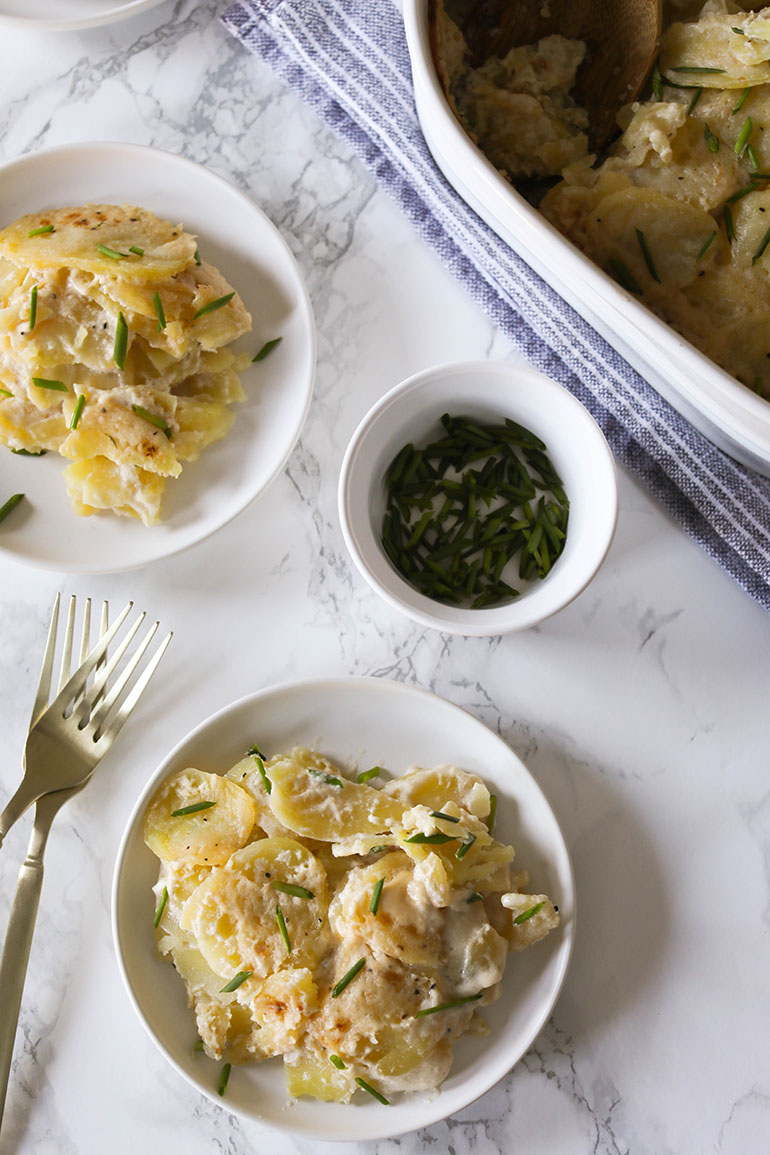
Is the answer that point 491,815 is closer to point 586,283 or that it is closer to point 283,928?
point 283,928

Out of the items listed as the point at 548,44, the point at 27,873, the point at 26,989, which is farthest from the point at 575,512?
the point at 26,989

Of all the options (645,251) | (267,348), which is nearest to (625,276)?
(645,251)

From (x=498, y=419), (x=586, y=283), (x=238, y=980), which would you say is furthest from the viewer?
(x=498, y=419)

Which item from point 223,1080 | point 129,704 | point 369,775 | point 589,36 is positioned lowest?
point 223,1080

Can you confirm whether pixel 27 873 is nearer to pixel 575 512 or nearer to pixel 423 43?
pixel 575 512

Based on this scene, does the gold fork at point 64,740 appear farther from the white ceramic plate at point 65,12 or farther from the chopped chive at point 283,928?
the white ceramic plate at point 65,12

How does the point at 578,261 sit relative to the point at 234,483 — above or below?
above

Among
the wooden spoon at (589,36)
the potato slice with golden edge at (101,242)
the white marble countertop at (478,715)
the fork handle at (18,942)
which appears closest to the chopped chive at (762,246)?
the wooden spoon at (589,36)

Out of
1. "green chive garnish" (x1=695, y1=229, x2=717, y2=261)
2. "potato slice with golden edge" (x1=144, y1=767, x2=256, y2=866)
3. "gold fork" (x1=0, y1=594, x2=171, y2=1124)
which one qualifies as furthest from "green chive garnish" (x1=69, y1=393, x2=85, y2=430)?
"green chive garnish" (x1=695, y1=229, x2=717, y2=261)
